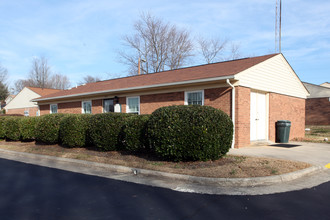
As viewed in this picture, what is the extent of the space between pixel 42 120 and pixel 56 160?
334 centimetres

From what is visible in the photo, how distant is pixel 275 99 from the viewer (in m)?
13.0

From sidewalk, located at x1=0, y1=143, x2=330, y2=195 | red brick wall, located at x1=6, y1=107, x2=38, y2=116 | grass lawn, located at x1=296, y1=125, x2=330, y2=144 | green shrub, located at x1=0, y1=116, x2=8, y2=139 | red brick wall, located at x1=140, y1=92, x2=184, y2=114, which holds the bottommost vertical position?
grass lawn, located at x1=296, y1=125, x2=330, y2=144

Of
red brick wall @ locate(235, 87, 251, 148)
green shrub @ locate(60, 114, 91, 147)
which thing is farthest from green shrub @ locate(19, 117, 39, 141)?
red brick wall @ locate(235, 87, 251, 148)

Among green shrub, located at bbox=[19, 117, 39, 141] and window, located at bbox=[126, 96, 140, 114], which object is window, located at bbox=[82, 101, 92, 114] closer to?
window, located at bbox=[126, 96, 140, 114]

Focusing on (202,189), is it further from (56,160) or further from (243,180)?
(56,160)

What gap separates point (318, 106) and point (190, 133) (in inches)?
955

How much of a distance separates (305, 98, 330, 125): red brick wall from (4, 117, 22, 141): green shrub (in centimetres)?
2589

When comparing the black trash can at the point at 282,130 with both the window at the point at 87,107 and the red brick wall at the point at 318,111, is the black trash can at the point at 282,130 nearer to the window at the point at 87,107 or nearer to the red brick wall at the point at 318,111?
the window at the point at 87,107

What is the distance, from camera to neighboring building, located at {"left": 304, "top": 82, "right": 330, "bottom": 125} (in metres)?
25.6

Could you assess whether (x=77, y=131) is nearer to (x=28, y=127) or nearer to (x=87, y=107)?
(x=28, y=127)

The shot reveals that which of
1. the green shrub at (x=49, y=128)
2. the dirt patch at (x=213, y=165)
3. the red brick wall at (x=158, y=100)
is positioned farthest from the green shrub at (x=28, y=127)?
the red brick wall at (x=158, y=100)

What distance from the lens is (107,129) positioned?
9281 mm

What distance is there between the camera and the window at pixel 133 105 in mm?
14188

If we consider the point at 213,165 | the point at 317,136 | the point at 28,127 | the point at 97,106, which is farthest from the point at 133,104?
the point at 317,136
